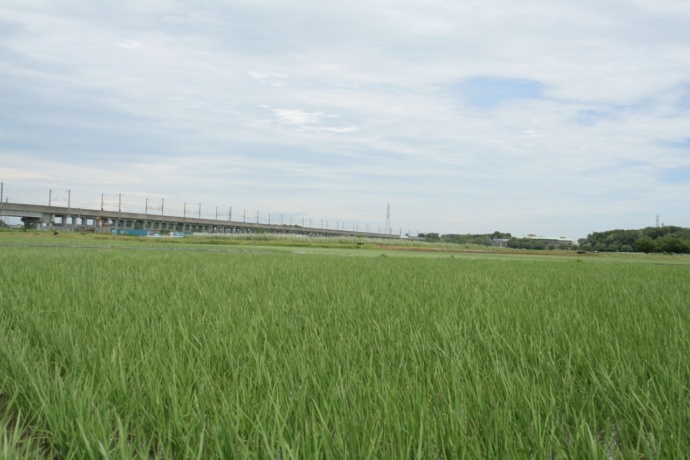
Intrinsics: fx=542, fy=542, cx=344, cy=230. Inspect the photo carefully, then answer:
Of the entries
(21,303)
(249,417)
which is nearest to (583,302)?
(249,417)

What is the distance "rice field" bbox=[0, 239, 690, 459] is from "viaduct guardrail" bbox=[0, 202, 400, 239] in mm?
70201

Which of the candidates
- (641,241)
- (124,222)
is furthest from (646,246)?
(124,222)

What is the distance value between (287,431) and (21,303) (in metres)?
3.97

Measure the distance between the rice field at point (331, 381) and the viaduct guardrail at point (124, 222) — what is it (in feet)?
230

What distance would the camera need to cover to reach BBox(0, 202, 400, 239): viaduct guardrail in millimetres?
67125

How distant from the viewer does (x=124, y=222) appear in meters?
84.6

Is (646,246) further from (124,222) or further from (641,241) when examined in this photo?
(124,222)

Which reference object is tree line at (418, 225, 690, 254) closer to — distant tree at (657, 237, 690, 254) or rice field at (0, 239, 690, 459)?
distant tree at (657, 237, 690, 254)

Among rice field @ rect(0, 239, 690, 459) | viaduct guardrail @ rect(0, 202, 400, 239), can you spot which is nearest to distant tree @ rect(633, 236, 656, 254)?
viaduct guardrail @ rect(0, 202, 400, 239)

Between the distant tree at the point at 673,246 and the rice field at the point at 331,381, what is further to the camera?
the distant tree at the point at 673,246

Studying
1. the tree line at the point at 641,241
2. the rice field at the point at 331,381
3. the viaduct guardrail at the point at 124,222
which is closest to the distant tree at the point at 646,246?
the tree line at the point at 641,241

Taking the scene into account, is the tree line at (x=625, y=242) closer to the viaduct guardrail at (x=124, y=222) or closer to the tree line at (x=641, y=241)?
the tree line at (x=641, y=241)

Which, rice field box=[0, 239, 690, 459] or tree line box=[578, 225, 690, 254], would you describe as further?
tree line box=[578, 225, 690, 254]

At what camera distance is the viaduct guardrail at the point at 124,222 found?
67125mm
